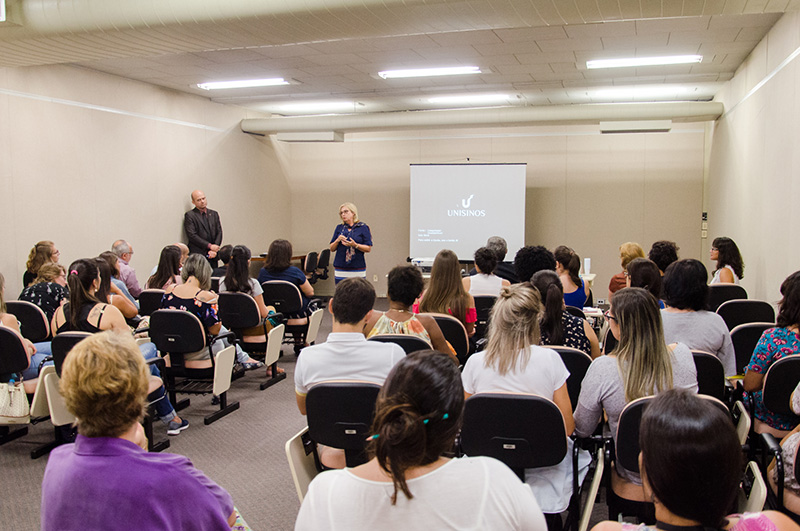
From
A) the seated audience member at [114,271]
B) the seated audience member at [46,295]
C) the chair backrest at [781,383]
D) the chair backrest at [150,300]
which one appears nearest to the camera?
the chair backrest at [781,383]

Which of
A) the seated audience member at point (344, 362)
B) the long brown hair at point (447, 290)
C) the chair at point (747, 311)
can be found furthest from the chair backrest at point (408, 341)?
the chair at point (747, 311)

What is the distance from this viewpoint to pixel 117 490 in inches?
57.4

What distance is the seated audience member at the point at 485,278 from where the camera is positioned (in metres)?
5.19

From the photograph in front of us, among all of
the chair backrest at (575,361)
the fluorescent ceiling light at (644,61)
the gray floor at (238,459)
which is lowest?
the gray floor at (238,459)

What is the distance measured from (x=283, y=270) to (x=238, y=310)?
39.7 inches

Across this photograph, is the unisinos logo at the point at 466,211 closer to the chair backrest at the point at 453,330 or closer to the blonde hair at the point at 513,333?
the chair backrest at the point at 453,330

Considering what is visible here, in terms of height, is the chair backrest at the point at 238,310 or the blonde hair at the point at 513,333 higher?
the blonde hair at the point at 513,333

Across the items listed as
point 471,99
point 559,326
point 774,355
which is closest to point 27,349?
point 559,326

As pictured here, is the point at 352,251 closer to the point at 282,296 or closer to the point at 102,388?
the point at 282,296

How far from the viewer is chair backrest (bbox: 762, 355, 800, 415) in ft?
8.91

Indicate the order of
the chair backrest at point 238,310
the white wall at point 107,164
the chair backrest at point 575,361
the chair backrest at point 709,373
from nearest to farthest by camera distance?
the chair backrest at point 709,373 < the chair backrest at point 575,361 < the chair backrest at point 238,310 < the white wall at point 107,164

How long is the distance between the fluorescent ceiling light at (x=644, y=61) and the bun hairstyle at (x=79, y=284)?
228 inches

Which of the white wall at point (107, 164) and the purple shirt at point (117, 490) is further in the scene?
the white wall at point (107, 164)

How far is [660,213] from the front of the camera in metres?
10.3
